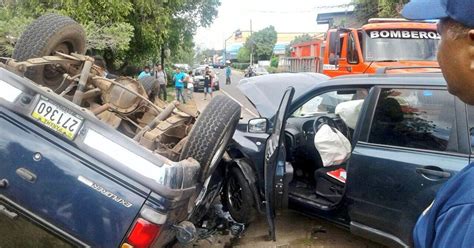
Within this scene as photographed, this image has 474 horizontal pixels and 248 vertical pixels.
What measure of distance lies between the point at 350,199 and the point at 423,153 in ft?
2.16

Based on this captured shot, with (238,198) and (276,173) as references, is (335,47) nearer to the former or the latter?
(238,198)

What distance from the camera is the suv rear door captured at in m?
2.84

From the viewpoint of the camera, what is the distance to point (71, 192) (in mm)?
2332

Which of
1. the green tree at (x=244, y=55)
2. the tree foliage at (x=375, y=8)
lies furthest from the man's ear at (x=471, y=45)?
the green tree at (x=244, y=55)

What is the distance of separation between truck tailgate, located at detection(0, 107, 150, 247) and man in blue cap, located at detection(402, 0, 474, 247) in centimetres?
179

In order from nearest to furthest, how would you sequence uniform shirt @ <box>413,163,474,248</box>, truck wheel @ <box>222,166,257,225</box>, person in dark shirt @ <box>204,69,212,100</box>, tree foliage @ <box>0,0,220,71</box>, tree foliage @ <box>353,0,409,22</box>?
uniform shirt @ <box>413,163,474,248</box>, truck wheel @ <box>222,166,257,225</box>, tree foliage @ <box>0,0,220,71</box>, tree foliage @ <box>353,0,409,22</box>, person in dark shirt @ <box>204,69,212,100</box>

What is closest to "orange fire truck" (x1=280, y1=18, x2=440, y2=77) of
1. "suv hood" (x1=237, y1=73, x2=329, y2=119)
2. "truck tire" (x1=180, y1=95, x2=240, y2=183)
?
"suv hood" (x1=237, y1=73, x2=329, y2=119)

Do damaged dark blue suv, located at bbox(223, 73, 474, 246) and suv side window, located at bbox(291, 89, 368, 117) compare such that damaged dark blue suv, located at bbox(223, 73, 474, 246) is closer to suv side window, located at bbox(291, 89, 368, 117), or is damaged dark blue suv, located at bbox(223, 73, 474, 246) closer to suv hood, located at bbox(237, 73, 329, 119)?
suv hood, located at bbox(237, 73, 329, 119)

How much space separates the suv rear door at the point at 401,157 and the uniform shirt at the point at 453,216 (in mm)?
2173

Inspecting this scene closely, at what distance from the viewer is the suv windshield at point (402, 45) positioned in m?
8.32

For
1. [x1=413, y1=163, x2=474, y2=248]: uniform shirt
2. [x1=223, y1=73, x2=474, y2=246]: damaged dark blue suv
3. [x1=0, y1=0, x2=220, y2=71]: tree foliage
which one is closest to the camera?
[x1=413, y1=163, x2=474, y2=248]: uniform shirt

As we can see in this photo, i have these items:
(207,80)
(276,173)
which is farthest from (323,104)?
(207,80)

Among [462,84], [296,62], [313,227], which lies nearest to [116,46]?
[296,62]

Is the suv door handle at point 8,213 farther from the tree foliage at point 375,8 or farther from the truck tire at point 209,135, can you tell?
the tree foliage at point 375,8
